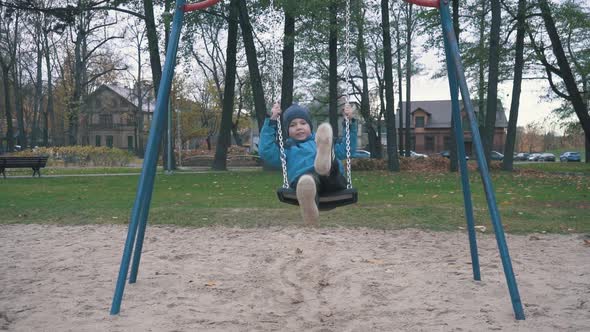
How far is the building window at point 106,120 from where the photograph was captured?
62391mm

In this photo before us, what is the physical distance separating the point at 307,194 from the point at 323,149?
1.45 ft

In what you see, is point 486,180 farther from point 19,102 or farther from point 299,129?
point 19,102

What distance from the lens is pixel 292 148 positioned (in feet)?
16.8

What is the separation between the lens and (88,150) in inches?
1069

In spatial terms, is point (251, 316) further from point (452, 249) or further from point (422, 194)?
point (422, 194)

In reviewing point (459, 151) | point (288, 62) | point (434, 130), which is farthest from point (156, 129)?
point (434, 130)

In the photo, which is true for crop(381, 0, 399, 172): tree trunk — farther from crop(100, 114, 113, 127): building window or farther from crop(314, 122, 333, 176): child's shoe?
crop(100, 114, 113, 127): building window

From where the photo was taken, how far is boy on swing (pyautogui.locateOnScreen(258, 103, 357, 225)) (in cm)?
447

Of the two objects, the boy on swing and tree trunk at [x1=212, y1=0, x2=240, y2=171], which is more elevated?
tree trunk at [x1=212, y1=0, x2=240, y2=171]

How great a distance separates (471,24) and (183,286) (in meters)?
18.5

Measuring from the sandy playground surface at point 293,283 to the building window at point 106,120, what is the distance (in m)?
58.9

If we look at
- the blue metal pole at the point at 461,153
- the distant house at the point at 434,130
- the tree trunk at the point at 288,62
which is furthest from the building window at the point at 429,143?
the blue metal pole at the point at 461,153

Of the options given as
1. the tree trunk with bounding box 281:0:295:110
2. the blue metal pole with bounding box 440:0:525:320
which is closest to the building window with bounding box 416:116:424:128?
the tree trunk with bounding box 281:0:295:110

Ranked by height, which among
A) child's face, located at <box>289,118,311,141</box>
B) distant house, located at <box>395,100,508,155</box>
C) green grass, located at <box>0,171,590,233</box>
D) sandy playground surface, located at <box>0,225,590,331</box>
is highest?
distant house, located at <box>395,100,508,155</box>
